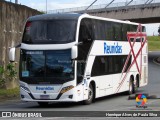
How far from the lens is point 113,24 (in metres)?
24.6

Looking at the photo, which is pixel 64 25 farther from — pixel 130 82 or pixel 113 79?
pixel 130 82

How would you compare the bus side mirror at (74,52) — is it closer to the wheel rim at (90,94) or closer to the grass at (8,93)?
the wheel rim at (90,94)

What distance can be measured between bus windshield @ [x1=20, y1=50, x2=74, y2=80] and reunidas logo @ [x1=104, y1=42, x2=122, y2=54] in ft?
11.6

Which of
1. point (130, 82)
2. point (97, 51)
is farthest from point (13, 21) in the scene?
point (97, 51)

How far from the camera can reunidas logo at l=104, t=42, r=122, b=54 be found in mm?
23250

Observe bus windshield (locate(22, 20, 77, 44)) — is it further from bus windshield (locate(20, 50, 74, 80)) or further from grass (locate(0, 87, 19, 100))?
grass (locate(0, 87, 19, 100))

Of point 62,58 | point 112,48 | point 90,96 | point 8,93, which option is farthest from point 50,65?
point 8,93

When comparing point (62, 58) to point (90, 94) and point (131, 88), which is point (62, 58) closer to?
point (90, 94)

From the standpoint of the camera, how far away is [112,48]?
24016mm

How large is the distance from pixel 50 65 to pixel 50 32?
4.40 feet

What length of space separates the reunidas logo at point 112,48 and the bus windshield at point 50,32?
10.4 feet

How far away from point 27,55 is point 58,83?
180 centimetres

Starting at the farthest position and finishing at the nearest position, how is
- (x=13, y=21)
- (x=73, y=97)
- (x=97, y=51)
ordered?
(x=13, y=21) → (x=97, y=51) → (x=73, y=97)

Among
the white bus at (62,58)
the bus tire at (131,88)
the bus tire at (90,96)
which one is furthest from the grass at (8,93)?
the bus tire at (90,96)
